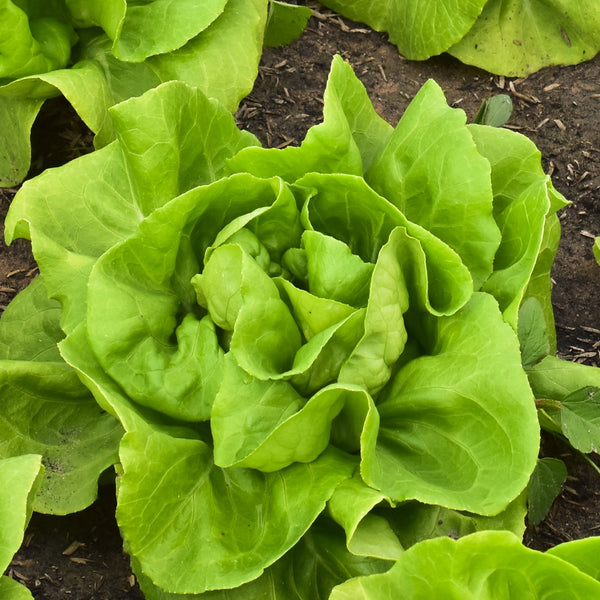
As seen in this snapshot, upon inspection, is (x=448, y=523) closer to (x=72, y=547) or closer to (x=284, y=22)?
(x=72, y=547)

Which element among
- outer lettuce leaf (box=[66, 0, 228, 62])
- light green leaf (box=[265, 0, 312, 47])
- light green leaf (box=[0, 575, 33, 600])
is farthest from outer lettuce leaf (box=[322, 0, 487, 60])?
light green leaf (box=[0, 575, 33, 600])

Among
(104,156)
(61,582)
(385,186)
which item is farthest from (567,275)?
(61,582)

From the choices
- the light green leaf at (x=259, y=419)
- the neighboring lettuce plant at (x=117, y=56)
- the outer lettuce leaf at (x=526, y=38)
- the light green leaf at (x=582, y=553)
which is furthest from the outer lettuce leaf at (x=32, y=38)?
the light green leaf at (x=582, y=553)

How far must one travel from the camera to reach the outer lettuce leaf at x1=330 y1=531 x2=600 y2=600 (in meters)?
2.00

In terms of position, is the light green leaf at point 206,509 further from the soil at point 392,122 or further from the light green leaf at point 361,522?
the soil at point 392,122

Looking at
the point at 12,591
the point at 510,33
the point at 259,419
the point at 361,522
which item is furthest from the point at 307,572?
the point at 510,33

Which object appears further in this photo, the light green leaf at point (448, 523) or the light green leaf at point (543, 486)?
the light green leaf at point (543, 486)

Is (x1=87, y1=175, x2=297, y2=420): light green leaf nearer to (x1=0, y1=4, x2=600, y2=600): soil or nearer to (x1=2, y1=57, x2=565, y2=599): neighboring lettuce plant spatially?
(x1=2, y1=57, x2=565, y2=599): neighboring lettuce plant

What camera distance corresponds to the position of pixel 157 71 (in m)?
3.38

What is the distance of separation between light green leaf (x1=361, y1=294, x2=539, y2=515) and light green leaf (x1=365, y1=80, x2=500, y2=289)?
184 mm

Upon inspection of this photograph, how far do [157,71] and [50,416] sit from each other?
1.28m

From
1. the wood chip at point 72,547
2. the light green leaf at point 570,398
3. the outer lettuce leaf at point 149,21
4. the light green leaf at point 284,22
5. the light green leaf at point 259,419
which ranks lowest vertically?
the wood chip at point 72,547

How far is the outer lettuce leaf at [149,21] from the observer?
3236 millimetres

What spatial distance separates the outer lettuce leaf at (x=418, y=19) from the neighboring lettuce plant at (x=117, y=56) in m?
0.76
